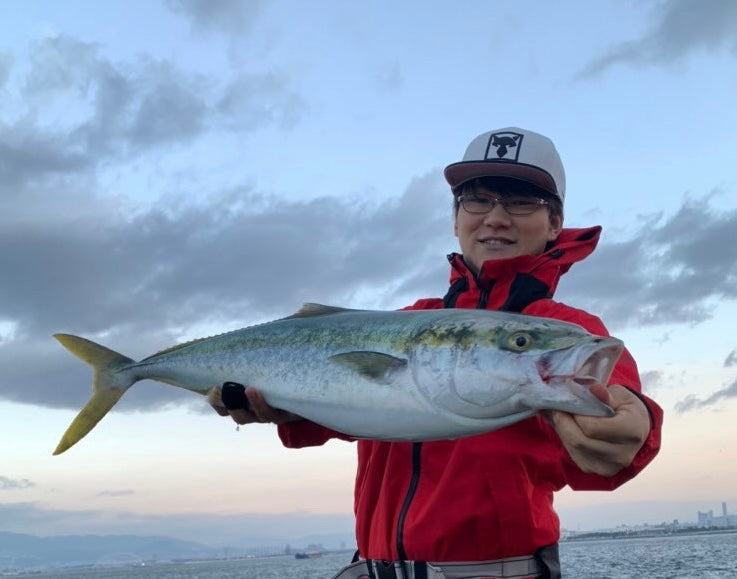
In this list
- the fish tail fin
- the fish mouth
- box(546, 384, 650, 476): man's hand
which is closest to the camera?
box(546, 384, 650, 476): man's hand

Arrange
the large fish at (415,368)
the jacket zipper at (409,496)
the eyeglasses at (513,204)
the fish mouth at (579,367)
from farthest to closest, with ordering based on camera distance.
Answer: the eyeglasses at (513,204) < the jacket zipper at (409,496) < the large fish at (415,368) < the fish mouth at (579,367)

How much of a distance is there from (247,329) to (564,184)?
2993 mm

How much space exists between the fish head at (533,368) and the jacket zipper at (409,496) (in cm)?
101

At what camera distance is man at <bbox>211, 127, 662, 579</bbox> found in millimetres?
4355

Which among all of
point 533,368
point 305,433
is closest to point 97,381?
point 305,433

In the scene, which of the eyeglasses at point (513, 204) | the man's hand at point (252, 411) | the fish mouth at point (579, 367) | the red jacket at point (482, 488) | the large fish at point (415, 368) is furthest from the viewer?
the eyeglasses at point (513, 204)

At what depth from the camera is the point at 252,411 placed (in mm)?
6195

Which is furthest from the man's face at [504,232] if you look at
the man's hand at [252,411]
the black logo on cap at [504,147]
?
the man's hand at [252,411]

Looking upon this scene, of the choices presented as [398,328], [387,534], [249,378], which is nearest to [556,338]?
[398,328]

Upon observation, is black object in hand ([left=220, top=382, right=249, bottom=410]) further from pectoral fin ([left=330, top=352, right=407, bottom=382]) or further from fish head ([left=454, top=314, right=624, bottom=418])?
fish head ([left=454, top=314, right=624, bottom=418])

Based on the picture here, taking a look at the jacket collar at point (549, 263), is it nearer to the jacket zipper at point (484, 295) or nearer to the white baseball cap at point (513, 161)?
the jacket zipper at point (484, 295)

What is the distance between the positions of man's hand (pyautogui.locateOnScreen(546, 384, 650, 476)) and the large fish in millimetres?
59

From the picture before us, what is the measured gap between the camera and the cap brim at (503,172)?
20.6 ft

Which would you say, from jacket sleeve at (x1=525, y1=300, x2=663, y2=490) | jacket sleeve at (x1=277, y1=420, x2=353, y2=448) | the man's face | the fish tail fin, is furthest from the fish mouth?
the fish tail fin
